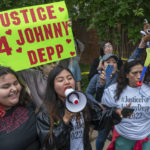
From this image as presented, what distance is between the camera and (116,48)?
662cm

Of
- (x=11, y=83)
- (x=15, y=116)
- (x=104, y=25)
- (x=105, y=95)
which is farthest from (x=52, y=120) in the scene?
(x=104, y=25)

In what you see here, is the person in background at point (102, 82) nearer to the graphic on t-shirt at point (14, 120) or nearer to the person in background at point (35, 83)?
the person in background at point (35, 83)

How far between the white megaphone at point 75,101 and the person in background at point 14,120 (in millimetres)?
469

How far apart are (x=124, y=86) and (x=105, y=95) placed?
245 mm

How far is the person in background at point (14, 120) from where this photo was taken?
4.87 feet

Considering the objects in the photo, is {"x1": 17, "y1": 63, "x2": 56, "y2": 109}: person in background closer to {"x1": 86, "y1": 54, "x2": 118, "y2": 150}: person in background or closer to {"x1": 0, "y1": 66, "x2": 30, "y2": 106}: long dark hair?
{"x1": 0, "y1": 66, "x2": 30, "y2": 106}: long dark hair

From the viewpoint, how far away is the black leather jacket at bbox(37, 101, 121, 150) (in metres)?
1.47

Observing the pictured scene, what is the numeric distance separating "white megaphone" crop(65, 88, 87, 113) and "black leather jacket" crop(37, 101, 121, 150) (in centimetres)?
20

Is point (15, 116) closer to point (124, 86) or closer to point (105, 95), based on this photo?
point (105, 95)

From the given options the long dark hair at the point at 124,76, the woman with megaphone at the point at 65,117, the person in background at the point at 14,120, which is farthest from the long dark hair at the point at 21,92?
the long dark hair at the point at 124,76

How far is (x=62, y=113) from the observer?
1.64 metres

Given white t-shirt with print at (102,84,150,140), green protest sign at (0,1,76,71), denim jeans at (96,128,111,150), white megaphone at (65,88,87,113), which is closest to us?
white megaphone at (65,88,87,113)

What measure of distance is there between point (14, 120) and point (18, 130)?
0.30 feet

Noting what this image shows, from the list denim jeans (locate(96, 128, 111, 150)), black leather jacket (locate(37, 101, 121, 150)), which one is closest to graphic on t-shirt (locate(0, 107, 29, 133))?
black leather jacket (locate(37, 101, 121, 150))
